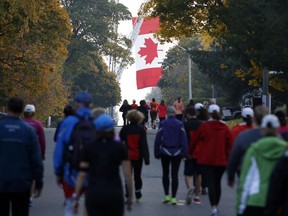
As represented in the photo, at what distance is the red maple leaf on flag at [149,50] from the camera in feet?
297

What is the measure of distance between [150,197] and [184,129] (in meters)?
2.03

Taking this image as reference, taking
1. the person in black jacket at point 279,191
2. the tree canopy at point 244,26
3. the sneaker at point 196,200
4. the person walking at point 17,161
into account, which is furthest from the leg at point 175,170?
the tree canopy at point 244,26

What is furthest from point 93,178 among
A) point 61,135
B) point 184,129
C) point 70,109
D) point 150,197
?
point 150,197

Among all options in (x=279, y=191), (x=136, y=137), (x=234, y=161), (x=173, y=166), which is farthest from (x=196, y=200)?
(x=279, y=191)

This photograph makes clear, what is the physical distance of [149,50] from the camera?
90.7 metres

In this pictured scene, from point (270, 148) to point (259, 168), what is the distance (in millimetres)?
266

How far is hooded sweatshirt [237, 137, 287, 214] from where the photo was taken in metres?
8.46

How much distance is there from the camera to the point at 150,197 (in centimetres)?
1800

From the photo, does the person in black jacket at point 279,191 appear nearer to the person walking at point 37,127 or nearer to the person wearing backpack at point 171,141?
the person walking at point 37,127

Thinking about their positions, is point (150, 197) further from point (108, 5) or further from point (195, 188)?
point (108, 5)

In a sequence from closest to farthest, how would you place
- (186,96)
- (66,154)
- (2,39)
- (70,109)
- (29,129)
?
(29,129) → (66,154) → (70,109) → (2,39) → (186,96)

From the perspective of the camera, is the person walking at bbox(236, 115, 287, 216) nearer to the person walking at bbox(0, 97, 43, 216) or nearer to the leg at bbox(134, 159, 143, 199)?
the person walking at bbox(0, 97, 43, 216)

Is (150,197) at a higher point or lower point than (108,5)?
lower

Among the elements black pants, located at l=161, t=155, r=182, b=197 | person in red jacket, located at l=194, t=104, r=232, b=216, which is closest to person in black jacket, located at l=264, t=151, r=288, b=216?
person in red jacket, located at l=194, t=104, r=232, b=216
